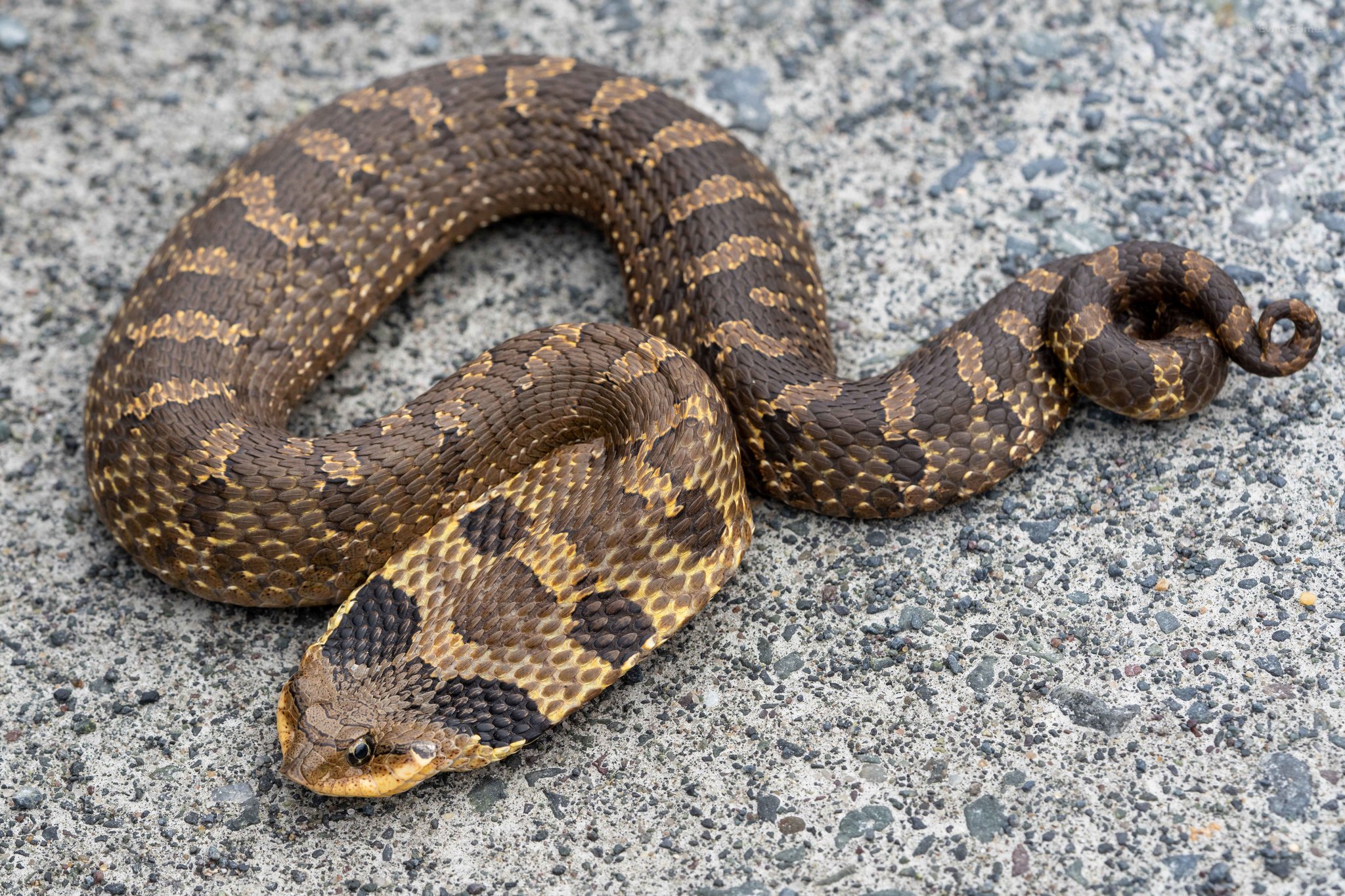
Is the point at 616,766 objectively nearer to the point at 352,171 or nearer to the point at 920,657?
the point at 920,657

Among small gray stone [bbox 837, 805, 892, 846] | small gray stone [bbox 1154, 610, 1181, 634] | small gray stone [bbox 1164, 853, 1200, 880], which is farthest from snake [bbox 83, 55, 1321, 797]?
small gray stone [bbox 1164, 853, 1200, 880]

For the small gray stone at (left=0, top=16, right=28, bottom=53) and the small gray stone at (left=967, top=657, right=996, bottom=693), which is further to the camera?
the small gray stone at (left=0, top=16, right=28, bottom=53)

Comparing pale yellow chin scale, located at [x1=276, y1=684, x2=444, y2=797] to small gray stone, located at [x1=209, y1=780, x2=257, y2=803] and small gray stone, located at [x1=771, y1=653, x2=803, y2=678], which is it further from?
small gray stone, located at [x1=771, y1=653, x2=803, y2=678]

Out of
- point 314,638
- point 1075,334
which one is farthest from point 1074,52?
point 314,638

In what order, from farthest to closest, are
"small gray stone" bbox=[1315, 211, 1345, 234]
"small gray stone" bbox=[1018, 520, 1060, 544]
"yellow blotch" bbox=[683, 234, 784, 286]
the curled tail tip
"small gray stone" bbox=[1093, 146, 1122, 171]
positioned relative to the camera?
"small gray stone" bbox=[1093, 146, 1122, 171], "small gray stone" bbox=[1315, 211, 1345, 234], "yellow blotch" bbox=[683, 234, 784, 286], "small gray stone" bbox=[1018, 520, 1060, 544], the curled tail tip

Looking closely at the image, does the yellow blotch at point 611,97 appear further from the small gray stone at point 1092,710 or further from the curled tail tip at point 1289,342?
the small gray stone at point 1092,710
